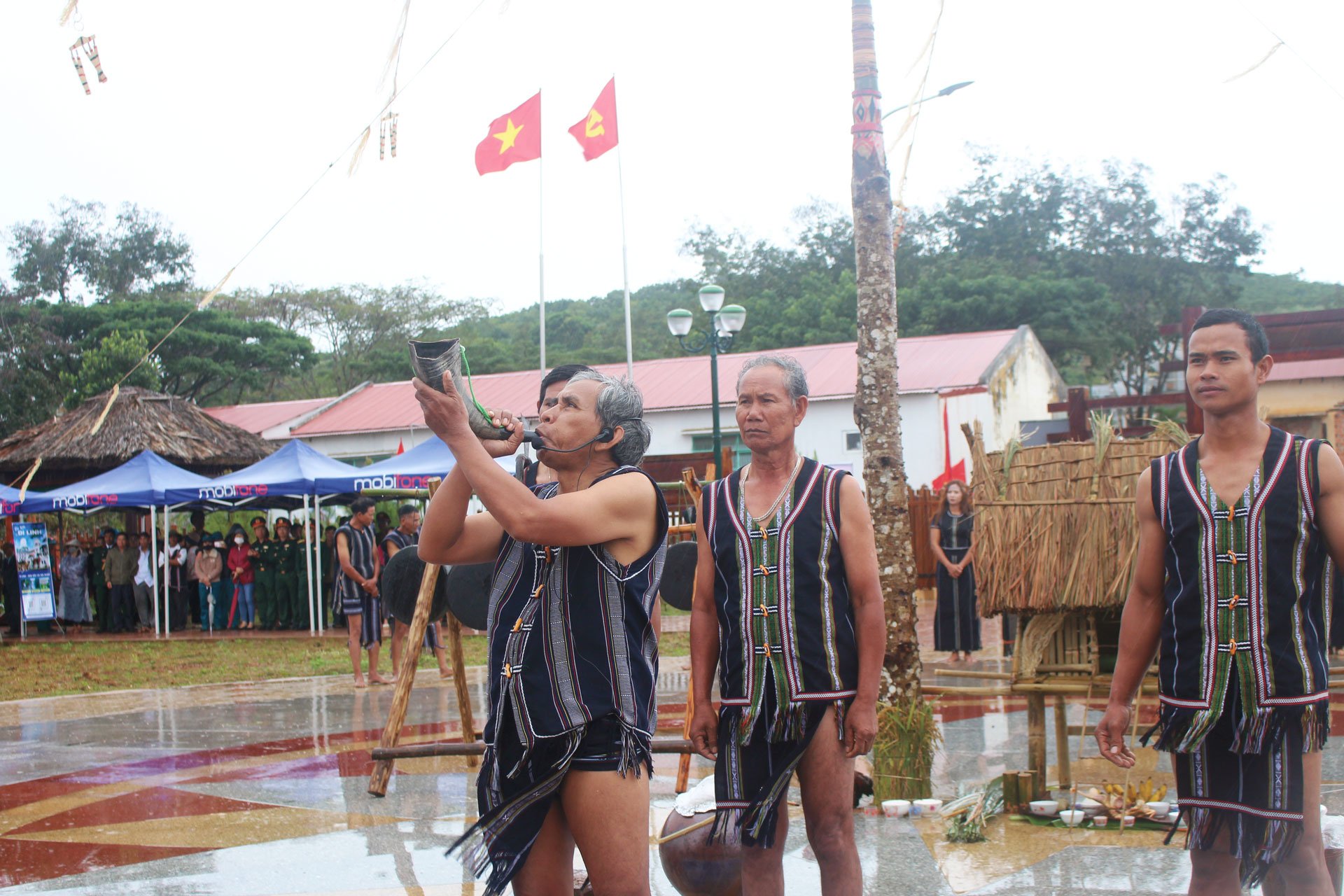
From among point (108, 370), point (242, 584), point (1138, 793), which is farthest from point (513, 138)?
point (108, 370)

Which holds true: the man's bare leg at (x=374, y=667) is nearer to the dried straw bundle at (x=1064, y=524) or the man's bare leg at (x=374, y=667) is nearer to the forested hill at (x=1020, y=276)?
the dried straw bundle at (x=1064, y=524)

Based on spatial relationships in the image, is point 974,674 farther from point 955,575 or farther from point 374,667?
point 374,667

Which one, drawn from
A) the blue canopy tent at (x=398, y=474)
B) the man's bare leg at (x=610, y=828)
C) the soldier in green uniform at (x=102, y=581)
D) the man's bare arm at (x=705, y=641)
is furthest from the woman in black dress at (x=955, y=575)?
the soldier in green uniform at (x=102, y=581)

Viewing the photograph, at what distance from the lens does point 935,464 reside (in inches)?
1233

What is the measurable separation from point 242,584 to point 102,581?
3.01 m

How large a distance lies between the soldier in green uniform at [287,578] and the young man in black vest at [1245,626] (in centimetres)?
1823

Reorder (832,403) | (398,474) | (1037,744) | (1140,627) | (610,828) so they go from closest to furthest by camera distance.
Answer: (610,828) → (1140,627) → (1037,744) → (398,474) → (832,403)

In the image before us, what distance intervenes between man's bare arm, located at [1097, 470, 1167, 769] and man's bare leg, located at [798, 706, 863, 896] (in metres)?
0.76

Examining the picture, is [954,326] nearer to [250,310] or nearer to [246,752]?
[250,310]

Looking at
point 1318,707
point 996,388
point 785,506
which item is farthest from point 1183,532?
point 996,388

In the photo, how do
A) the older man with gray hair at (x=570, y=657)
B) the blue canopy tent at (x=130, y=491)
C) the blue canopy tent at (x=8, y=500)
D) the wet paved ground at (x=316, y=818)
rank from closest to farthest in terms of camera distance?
the older man with gray hair at (x=570, y=657) < the wet paved ground at (x=316, y=818) < the blue canopy tent at (x=130, y=491) < the blue canopy tent at (x=8, y=500)

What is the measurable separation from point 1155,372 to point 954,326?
23.4ft

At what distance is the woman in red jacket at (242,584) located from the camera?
66.9 feet

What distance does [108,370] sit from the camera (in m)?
38.0
